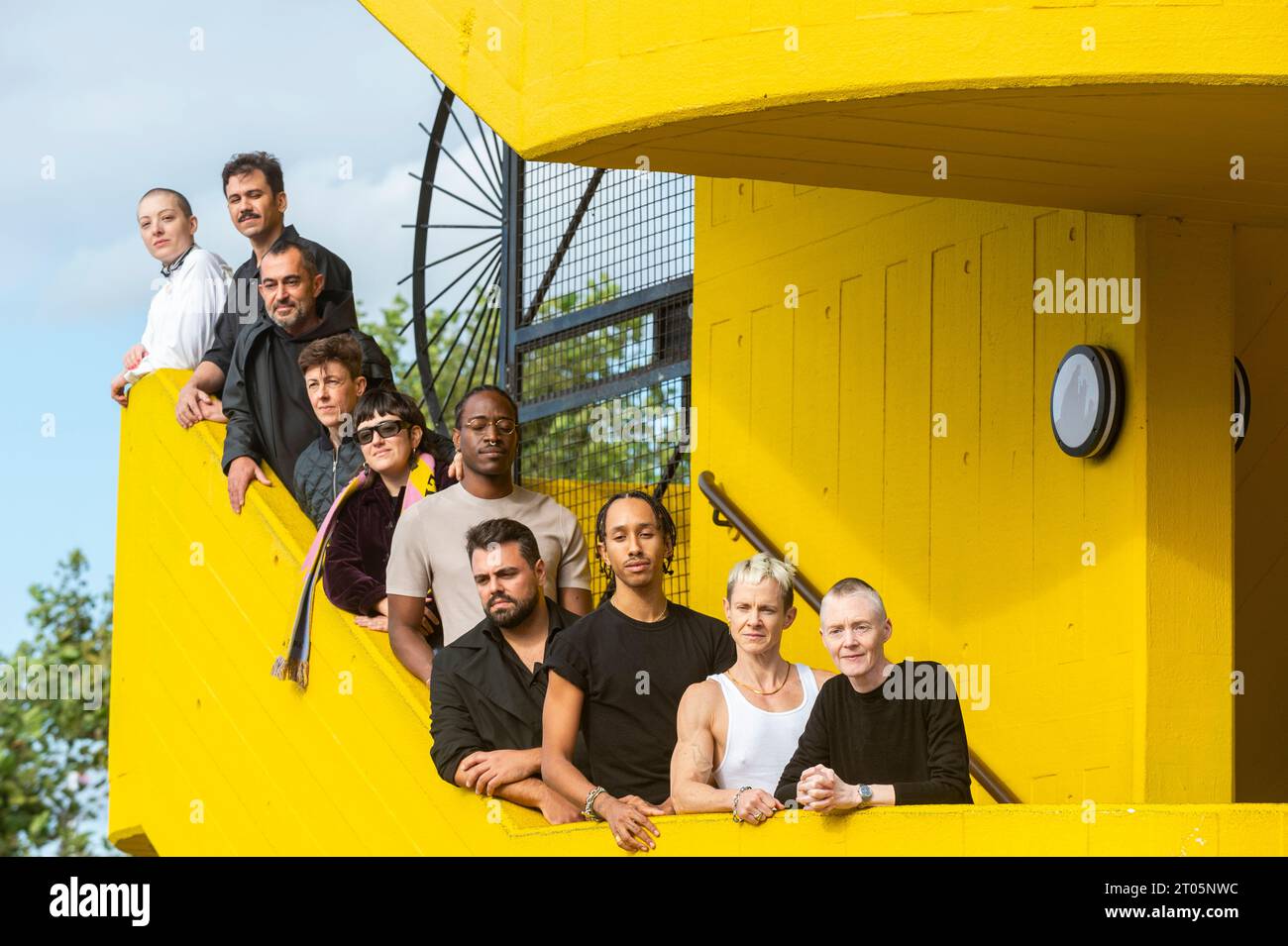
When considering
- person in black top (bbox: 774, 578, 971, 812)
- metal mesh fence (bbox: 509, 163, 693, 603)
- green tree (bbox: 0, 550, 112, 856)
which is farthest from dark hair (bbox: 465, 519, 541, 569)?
green tree (bbox: 0, 550, 112, 856)

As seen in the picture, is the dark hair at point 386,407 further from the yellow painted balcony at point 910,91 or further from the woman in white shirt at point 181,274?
the woman in white shirt at point 181,274

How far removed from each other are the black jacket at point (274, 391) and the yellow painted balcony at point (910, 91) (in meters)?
1.85

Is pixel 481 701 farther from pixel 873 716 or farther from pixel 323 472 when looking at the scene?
pixel 323 472

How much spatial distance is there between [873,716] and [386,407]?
103 inches

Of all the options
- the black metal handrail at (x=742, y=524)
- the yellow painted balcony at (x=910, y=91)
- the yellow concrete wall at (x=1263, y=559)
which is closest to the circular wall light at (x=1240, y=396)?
the yellow concrete wall at (x=1263, y=559)

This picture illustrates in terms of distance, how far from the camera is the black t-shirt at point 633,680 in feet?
19.9

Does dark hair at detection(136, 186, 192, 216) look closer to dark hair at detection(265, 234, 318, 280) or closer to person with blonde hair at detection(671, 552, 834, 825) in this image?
dark hair at detection(265, 234, 318, 280)

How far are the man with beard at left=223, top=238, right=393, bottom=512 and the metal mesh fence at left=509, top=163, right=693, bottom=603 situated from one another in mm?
2252

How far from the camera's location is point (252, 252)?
8656mm

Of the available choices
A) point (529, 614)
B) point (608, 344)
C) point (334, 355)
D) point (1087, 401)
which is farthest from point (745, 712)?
point (608, 344)

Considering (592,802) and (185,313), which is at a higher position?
(185,313)
